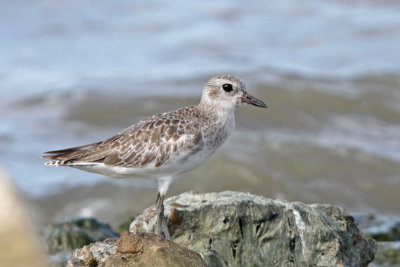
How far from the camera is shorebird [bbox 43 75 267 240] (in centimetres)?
775

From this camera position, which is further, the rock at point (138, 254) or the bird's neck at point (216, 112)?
the bird's neck at point (216, 112)

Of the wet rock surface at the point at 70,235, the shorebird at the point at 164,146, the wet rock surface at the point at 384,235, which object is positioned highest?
the shorebird at the point at 164,146

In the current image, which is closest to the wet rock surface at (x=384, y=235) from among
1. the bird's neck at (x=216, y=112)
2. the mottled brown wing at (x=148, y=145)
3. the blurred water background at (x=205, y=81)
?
the bird's neck at (x=216, y=112)

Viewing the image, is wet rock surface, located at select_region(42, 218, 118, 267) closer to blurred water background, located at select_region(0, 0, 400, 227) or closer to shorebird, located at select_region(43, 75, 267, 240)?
shorebird, located at select_region(43, 75, 267, 240)

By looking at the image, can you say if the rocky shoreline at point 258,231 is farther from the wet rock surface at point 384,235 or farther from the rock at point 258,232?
the wet rock surface at point 384,235

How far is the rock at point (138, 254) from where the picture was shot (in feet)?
19.0

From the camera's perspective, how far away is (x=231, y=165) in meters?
15.7

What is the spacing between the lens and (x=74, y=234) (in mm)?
9969

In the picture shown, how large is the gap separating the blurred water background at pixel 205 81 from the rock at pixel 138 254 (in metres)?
7.76

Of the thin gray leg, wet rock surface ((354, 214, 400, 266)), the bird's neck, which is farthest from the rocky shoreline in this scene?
wet rock surface ((354, 214, 400, 266))

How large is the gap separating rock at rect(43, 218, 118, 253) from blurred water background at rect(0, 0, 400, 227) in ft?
10.5

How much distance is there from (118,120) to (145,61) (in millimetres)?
4264

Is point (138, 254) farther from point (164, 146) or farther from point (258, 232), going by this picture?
point (164, 146)

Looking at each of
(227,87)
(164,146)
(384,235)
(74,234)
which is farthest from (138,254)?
(384,235)
